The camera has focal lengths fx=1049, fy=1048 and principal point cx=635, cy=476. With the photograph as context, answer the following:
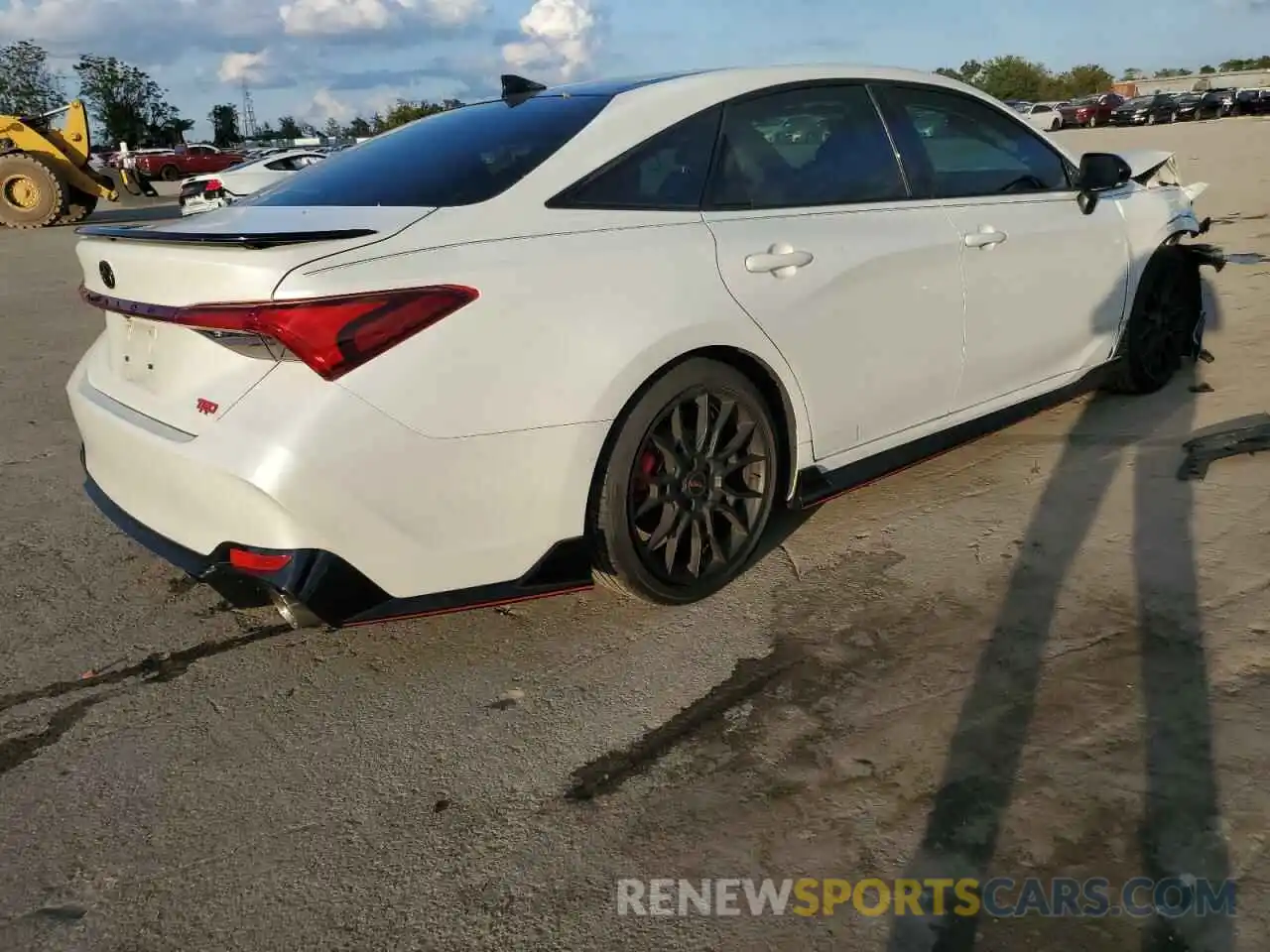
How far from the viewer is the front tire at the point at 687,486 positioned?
3023mm

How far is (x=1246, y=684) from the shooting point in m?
2.73

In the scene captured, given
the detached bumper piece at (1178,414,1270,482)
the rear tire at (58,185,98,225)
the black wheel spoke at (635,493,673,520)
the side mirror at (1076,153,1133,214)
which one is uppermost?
the side mirror at (1076,153,1133,214)

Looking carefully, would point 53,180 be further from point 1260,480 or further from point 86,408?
point 1260,480

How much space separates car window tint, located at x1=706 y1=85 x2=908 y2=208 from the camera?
3.36 m

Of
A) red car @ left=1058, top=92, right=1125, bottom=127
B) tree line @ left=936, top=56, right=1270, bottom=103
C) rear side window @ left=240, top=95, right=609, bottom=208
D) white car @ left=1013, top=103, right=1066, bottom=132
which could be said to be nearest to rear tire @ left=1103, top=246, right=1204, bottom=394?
rear side window @ left=240, top=95, right=609, bottom=208

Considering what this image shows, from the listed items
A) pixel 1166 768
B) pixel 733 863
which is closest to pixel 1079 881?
pixel 1166 768

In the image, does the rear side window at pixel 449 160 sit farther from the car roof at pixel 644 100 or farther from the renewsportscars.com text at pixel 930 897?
the renewsportscars.com text at pixel 930 897

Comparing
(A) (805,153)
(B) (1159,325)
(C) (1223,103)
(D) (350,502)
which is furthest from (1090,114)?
(D) (350,502)

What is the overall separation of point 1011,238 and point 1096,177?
68 centimetres

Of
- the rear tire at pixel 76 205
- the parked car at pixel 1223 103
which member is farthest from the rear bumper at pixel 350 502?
the parked car at pixel 1223 103

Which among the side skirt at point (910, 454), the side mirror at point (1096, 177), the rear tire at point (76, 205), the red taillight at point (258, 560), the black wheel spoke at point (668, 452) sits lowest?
the side skirt at point (910, 454)

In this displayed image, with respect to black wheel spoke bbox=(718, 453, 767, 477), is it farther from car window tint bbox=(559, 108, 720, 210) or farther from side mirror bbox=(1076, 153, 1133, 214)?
side mirror bbox=(1076, 153, 1133, 214)

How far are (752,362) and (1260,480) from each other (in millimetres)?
2299

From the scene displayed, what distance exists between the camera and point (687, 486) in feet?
10.6
